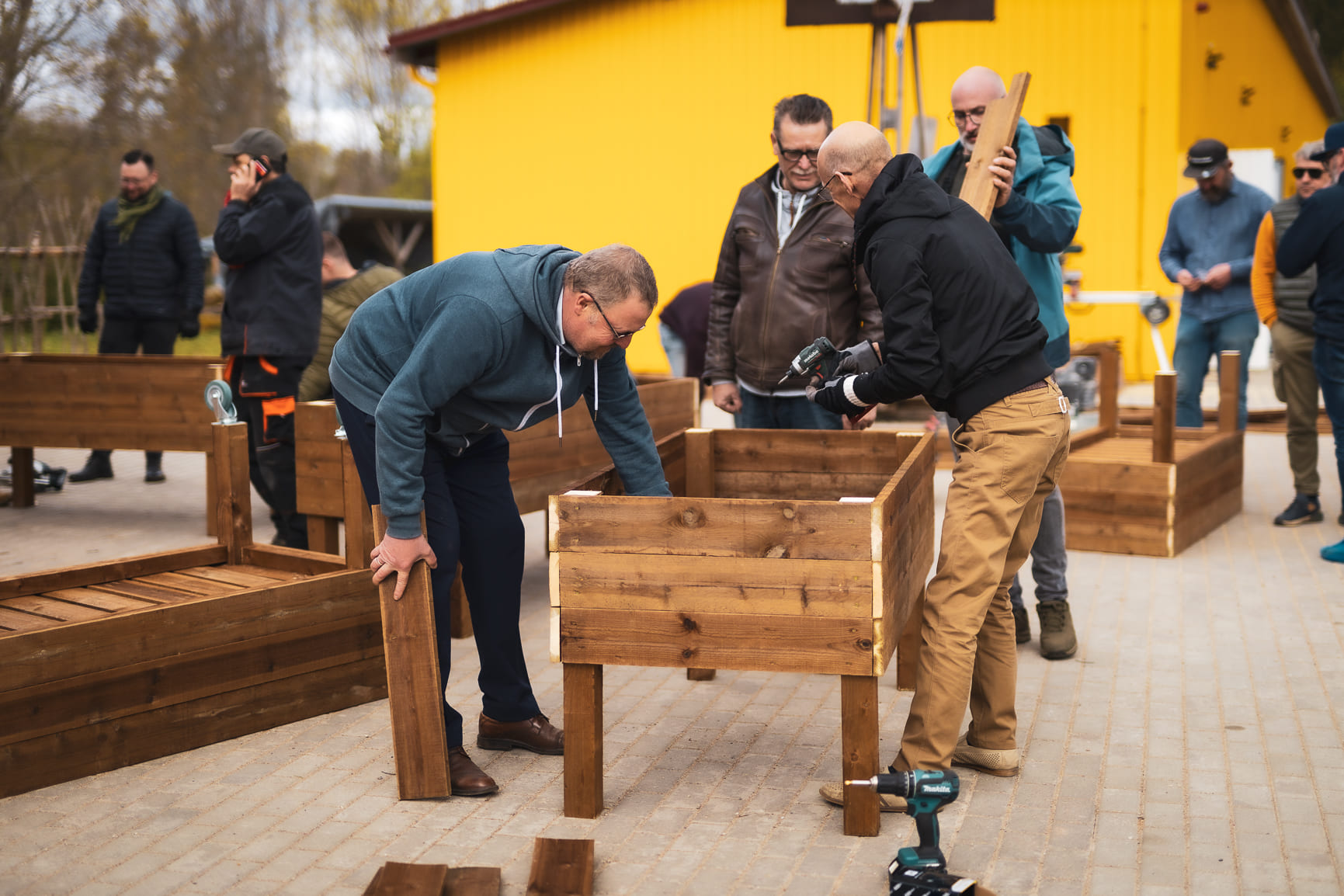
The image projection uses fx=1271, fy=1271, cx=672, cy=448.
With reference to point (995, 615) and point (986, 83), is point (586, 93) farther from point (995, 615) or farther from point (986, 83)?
point (995, 615)

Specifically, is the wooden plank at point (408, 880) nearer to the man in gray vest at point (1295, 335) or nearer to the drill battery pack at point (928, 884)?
the drill battery pack at point (928, 884)

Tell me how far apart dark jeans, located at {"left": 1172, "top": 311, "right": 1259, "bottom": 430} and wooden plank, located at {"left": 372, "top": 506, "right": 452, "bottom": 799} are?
5.61m

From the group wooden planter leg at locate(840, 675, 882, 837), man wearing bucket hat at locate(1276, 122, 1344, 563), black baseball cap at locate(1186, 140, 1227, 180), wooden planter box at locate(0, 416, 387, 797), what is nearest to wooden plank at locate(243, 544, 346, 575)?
wooden planter box at locate(0, 416, 387, 797)

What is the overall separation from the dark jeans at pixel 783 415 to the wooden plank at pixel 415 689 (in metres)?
1.67

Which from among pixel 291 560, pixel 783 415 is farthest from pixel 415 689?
pixel 783 415

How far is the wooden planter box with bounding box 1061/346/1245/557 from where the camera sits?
6.45 meters

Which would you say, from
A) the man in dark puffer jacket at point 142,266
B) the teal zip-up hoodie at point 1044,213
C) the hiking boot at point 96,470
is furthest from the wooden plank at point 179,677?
the hiking boot at point 96,470

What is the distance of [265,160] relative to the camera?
599 cm

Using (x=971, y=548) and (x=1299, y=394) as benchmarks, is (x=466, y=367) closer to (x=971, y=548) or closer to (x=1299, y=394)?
(x=971, y=548)

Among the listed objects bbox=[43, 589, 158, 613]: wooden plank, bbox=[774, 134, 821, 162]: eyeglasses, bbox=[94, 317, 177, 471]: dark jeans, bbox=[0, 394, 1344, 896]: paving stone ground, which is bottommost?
bbox=[0, 394, 1344, 896]: paving stone ground

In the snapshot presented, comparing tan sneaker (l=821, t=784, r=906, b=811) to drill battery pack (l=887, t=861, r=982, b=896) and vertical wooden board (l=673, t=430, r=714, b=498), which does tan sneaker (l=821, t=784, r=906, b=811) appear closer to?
drill battery pack (l=887, t=861, r=982, b=896)

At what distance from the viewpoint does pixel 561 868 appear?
118 inches

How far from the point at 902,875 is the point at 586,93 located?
15300 millimetres

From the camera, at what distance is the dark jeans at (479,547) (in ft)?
11.8
